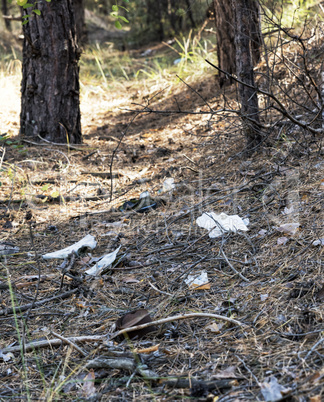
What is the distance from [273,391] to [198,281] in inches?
32.0

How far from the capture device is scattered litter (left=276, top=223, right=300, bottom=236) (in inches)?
87.3

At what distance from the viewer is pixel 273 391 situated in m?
1.24

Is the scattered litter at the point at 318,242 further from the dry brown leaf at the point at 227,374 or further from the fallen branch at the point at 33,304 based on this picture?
the fallen branch at the point at 33,304

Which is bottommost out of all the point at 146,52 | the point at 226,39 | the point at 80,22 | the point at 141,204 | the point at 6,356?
the point at 6,356

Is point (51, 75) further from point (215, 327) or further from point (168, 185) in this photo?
point (215, 327)

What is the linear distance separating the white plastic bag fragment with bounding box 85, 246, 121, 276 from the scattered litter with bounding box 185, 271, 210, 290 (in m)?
0.52

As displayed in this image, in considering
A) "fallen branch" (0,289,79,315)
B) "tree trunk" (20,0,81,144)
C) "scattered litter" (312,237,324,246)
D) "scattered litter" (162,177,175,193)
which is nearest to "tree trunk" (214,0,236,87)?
"tree trunk" (20,0,81,144)

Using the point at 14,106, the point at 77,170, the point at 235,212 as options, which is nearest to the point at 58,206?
the point at 77,170

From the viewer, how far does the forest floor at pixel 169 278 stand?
4.60 feet

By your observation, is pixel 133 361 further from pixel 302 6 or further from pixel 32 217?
pixel 302 6

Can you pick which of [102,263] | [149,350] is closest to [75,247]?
[102,263]

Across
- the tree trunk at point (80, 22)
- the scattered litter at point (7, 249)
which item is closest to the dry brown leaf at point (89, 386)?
the scattered litter at point (7, 249)

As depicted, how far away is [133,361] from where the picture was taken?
147 centimetres

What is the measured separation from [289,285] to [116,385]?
856 millimetres
